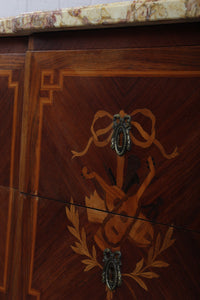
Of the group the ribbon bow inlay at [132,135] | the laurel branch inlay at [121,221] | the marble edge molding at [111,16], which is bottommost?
the laurel branch inlay at [121,221]

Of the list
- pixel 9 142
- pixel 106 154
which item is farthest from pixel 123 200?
pixel 9 142

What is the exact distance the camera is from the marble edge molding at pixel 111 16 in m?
0.53

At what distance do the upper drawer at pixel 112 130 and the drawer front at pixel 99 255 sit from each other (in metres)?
0.02

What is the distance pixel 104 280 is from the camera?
634mm

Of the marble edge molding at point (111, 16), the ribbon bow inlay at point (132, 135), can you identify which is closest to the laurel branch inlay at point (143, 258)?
the ribbon bow inlay at point (132, 135)

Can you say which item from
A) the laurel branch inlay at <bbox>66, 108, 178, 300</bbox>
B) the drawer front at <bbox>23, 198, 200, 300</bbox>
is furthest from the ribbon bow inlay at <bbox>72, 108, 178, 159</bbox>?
the drawer front at <bbox>23, 198, 200, 300</bbox>

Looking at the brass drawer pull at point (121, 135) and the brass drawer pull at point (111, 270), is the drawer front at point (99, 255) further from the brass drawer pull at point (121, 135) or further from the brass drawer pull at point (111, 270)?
the brass drawer pull at point (121, 135)

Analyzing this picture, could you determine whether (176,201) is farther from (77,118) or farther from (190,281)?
(77,118)

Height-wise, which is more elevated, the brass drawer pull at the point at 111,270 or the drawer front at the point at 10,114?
the drawer front at the point at 10,114

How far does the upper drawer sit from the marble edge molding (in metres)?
0.04

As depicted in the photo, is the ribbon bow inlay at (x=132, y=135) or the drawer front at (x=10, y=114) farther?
the drawer front at (x=10, y=114)

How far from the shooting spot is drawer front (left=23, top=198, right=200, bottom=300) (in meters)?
0.57

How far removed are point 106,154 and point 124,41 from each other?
181mm

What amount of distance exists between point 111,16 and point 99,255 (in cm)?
38
